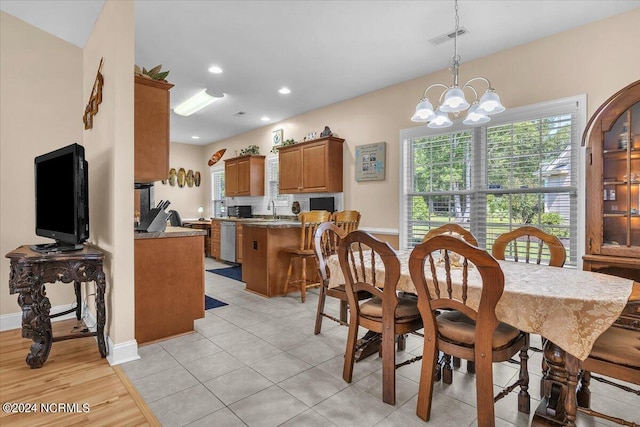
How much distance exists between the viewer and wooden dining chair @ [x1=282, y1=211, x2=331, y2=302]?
13.0 feet

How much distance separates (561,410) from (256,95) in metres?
4.80

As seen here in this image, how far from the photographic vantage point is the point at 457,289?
169 cm

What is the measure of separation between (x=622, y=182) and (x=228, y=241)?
19.2 feet

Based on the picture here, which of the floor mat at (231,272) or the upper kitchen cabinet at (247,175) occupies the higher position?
the upper kitchen cabinet at (247,175)

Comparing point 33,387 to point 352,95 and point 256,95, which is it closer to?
point 256,95

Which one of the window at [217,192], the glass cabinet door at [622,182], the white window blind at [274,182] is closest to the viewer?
the glass cabinet door at [622,182]

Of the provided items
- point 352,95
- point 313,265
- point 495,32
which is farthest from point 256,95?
point 495,32

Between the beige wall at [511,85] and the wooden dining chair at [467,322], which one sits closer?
the wooden dining chair at [467,322]

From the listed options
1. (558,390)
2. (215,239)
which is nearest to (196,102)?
(215,239)

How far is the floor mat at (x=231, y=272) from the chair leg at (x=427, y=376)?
3.88 meters

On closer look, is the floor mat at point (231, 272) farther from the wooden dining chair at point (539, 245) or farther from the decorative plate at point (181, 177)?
the wooden dining chair at point (539, 245)

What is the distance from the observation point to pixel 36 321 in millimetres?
2334

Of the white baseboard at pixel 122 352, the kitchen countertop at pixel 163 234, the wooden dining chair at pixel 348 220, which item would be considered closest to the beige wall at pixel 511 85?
the wooden dining chair at pixel 348 220

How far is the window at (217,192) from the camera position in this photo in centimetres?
829
